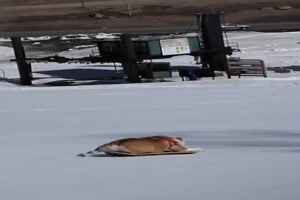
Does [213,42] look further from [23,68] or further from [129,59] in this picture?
[23,68]

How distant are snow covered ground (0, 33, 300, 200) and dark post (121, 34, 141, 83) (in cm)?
349

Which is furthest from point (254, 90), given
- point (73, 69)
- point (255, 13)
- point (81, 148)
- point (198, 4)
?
point (198, 4)

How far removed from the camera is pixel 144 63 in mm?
14328

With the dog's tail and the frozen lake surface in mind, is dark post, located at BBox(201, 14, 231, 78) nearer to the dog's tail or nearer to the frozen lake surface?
the frozen lake surface

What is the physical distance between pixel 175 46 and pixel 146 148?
990 cm

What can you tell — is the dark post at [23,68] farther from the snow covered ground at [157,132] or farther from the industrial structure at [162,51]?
the snow covered ground at [157,132]

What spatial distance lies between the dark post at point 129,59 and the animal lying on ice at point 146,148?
26.0 ft

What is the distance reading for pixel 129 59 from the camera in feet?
44.9

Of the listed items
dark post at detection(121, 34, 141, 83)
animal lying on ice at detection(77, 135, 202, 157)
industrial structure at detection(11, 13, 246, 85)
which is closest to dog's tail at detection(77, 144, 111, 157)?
animal lying on ice at detection(77, 135, 202, 157)

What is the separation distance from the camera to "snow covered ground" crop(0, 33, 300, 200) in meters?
4.33

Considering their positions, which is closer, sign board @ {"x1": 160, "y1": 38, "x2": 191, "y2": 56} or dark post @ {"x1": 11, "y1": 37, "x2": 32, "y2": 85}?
dark post @ {"x1": 11, "y1": 37, "x2": 32, "y2": 85}

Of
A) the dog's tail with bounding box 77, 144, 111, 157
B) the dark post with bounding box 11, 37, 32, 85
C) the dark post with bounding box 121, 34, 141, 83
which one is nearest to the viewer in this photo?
the dog's tail with bounding box 77, 144, 111, 157

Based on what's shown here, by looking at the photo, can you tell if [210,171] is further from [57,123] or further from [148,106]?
[148,106]

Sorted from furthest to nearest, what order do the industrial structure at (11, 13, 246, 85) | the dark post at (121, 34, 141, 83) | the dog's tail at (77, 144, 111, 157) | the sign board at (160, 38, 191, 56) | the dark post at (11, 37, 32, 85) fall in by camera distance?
the sign board at (160, 38, 191, 56) → the dark post at (11, 37, 32, 85) → the dark post at (121, 34, 141, 83) → the industrial structure at (11, 13, 246, 85) → the dog's tail at (77, 144, 111, 157)
